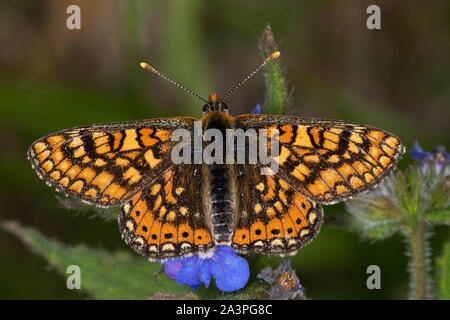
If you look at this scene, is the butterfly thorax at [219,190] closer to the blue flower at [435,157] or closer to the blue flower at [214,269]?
the blue flower at [214,269]

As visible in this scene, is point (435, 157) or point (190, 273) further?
point (435, 157)

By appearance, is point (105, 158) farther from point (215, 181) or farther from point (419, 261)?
point (419, 261)

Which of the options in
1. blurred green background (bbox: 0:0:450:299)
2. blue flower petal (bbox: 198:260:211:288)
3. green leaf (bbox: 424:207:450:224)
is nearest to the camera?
blue flower petal (bbox: 198:260:211:288)

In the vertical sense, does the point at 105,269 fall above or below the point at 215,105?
below

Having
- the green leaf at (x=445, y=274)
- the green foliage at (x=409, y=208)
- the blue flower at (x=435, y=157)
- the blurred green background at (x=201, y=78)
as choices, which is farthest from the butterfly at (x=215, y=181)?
the blurred green background at (x=201, y=78)

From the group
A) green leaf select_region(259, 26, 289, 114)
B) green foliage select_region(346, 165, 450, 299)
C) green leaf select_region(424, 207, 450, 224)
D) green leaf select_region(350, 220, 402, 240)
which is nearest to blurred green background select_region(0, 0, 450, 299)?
green foliage select_region(346, 165, 450, 299)

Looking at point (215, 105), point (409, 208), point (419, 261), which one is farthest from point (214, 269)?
point (419, 261)

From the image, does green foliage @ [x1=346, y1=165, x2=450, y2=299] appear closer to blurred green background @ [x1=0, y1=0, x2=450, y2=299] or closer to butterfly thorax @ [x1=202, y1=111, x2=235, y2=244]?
butterfly thorax @ [x1=202, y1=111, x2=235, y2=244]
